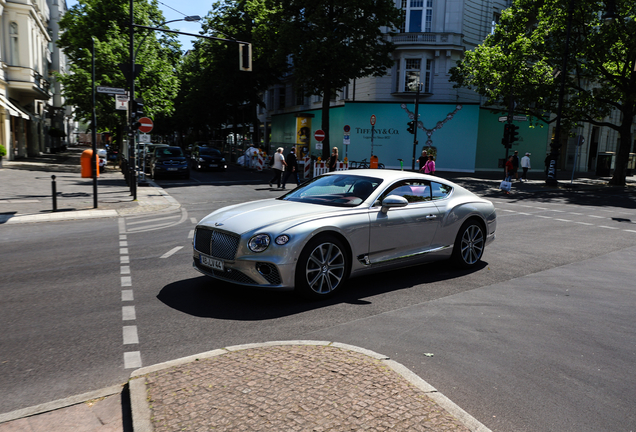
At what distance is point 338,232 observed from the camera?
604cm

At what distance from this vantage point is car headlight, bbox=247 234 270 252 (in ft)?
18.4

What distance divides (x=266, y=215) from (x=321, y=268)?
0.88 m

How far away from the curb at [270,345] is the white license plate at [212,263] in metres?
1.67

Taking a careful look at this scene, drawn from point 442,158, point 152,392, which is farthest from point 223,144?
point 152,392

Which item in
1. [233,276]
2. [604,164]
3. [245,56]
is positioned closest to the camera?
[233,276]

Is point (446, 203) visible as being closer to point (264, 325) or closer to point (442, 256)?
point (442, 256)

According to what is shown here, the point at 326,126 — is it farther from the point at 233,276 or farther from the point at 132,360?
the point at 132,360

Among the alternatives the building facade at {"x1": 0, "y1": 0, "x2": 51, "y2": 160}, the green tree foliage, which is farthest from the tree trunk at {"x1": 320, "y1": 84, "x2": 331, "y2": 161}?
the building facade at {"x1": 0, "y1": 0, "x2": 51, "y2": 160}

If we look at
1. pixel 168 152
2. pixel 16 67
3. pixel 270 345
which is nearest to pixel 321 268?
pixel 270 345

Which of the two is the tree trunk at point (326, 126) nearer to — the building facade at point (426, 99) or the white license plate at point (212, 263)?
the building facade at point (426, 99)

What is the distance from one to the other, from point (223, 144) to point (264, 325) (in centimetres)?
5071

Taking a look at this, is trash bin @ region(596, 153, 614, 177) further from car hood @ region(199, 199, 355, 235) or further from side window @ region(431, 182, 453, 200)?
car hood @ region(199, 199, 355, 235)

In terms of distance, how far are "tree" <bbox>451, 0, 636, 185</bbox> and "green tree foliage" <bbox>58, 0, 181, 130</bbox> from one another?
19828 millimetres

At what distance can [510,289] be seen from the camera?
6801mm
